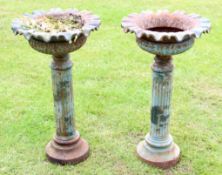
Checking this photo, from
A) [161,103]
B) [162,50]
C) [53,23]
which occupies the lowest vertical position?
[161,103]

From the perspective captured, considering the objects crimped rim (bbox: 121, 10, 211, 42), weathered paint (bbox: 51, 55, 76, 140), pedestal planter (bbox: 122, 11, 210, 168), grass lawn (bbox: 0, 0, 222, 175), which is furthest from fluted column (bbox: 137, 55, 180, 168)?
weathered paint (bbox: 51, 55, 76, 140)

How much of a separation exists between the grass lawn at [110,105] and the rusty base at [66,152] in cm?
7

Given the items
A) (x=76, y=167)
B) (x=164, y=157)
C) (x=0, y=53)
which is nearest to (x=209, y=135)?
(x=164, y=157)

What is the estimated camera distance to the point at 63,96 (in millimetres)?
4332

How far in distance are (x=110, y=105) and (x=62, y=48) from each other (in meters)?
1.73

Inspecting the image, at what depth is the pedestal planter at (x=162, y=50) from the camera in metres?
3.81

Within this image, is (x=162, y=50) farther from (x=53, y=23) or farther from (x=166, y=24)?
(x=53, y=23)

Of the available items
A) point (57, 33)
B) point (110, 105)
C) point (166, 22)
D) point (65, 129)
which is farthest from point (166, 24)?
point (110, 105)

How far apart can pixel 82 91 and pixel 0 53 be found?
1732mm

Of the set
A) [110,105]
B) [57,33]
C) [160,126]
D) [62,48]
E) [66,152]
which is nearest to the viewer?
[57,33]

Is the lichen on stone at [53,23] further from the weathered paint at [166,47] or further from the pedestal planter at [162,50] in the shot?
the weathered paint at [166,47]

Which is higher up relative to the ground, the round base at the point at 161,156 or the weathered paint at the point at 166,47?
the weathered paint at the point at 166,47

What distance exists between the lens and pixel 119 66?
21.1 ft

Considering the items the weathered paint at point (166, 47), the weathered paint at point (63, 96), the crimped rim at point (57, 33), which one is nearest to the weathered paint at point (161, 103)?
the weathered paint at point (166, 47)
